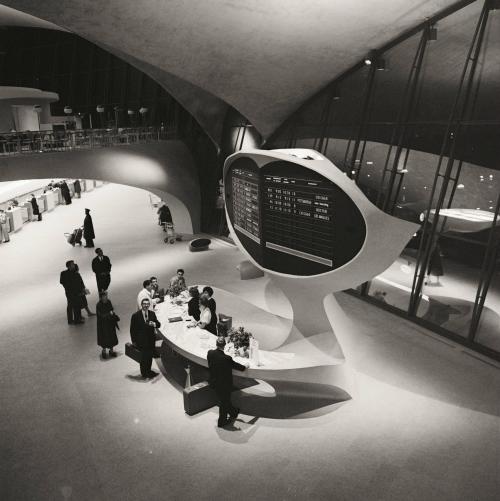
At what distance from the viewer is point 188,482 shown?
5.32 meters

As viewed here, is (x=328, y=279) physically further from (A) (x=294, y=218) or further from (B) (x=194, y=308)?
(B) (x=194, y=308)

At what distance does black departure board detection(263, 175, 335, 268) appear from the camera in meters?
6.28

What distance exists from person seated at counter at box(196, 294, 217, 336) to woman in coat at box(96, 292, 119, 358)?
1557 millimetres

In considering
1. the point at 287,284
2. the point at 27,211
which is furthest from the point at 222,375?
the point at 27,211

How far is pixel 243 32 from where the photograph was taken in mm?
9945

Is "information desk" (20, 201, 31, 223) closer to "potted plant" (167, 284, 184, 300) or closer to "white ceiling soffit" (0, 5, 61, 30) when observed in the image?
"white ceiling soffit" (0, 5, 61, 30)

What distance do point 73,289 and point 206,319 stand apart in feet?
11.1

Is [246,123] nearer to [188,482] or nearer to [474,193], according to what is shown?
[474,193]

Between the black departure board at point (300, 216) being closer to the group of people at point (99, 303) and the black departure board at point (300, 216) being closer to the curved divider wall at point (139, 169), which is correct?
the group of people at point (99, 303)

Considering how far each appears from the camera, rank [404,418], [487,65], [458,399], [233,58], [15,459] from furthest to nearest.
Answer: [233,58] → [487,65] → [458,399] → [404,418] → [15,459]

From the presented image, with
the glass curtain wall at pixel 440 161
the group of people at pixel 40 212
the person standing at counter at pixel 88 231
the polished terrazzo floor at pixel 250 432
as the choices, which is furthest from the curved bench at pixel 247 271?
the person standing at counter at pixel 88 231

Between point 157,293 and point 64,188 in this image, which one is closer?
point 157,293

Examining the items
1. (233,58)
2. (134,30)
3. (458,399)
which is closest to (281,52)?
(233,58)

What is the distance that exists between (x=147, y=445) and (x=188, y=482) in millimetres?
927
